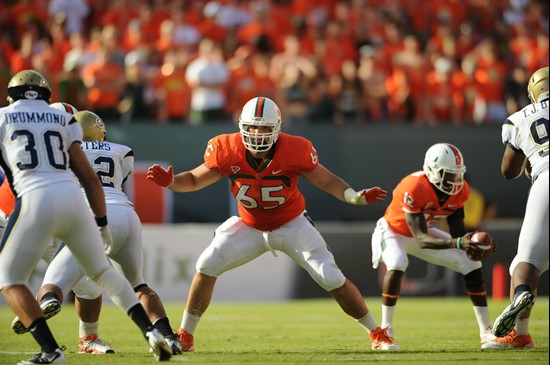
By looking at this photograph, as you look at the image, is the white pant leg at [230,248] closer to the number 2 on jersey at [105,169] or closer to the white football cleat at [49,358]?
the number 2 on jersey at [105,169]

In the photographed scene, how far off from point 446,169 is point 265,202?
174 cm

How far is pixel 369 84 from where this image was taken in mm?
15742

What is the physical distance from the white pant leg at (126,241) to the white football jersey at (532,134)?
2895mm

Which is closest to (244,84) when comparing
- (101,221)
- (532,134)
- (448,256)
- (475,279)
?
(448,256)

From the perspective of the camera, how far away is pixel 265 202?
805cm

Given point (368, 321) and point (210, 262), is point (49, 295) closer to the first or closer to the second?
point (210, 262)

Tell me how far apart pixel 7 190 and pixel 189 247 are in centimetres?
619

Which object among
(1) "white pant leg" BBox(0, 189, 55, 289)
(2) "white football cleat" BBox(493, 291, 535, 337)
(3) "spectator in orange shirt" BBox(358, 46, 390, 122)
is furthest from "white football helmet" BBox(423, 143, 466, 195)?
(3) "spectator in orange shirt" BBox(358, 46, 390, 122)

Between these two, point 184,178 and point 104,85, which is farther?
point 104,85

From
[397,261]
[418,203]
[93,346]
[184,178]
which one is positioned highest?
[184,178]

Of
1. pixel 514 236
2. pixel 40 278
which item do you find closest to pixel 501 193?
pixel 514 236

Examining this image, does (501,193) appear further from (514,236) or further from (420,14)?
(420,14)

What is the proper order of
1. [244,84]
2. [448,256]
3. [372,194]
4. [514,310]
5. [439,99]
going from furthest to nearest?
[439,99] < [244,84] < [448,256] < [372,194] < [514,310]

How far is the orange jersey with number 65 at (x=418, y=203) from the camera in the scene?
8812mm
